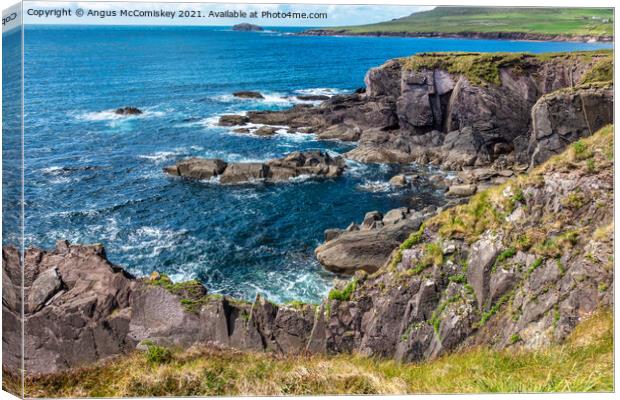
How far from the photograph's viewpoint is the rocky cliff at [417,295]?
512 inches

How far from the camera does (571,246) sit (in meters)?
13.6

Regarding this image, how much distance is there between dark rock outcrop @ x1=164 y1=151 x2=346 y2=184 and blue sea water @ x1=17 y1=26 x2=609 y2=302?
138 cm

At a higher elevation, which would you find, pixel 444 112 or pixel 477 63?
pixel 477 63

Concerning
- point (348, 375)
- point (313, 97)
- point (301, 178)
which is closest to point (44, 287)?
point (348, 375)

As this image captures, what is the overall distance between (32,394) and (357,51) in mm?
16239

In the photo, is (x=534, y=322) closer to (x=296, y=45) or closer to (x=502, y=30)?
(x=502, y=30)

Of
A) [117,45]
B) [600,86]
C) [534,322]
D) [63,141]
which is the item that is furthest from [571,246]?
[63,141]

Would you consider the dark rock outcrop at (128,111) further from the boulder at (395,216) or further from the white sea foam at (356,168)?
the white sea foam at (356,168)

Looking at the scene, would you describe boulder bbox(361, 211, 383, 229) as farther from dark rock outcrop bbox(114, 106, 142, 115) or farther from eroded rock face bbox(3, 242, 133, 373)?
eroded rock face bbox(3, 242, 133, 373)

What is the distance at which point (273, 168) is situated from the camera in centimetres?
4169

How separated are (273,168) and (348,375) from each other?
30.7 metres

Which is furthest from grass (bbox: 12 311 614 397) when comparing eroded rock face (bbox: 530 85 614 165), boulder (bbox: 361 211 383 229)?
boulder (bbox: 361 211 383 229)

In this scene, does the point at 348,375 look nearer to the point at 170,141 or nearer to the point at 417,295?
the point at 417,295

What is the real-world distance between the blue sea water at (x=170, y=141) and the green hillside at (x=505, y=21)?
1359 millimetres
